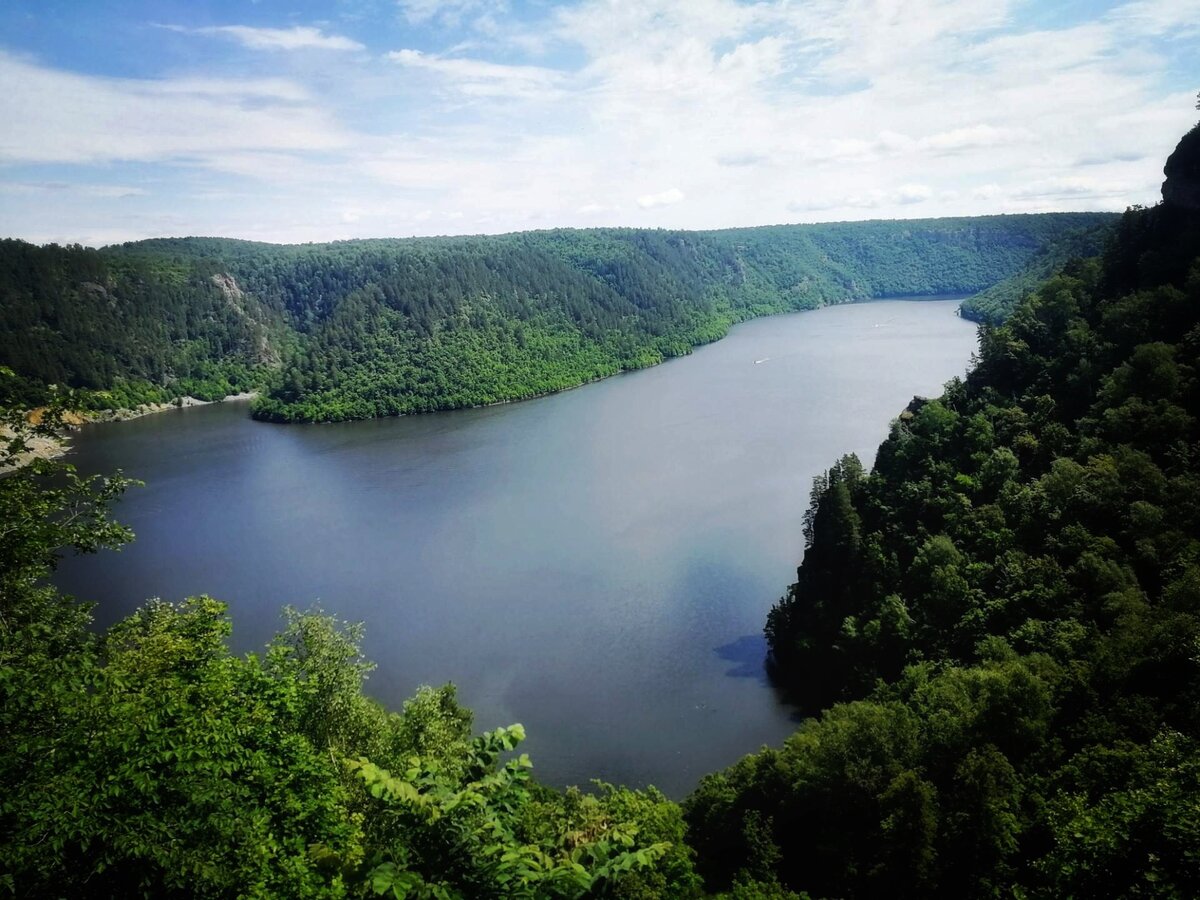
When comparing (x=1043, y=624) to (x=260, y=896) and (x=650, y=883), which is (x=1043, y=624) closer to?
(x=650, y=883)

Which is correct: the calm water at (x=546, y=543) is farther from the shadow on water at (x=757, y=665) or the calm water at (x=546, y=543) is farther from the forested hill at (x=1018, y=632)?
the forested hill at (x=1018, y=632)

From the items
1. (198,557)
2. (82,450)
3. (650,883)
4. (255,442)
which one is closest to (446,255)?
(255,442)

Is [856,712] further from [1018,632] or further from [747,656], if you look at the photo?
[747,656]

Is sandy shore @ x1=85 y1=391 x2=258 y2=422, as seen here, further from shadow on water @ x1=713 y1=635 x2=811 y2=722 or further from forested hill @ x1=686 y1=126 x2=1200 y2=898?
forested hill @ x1=686 y1=126 x2=1200 y2=898

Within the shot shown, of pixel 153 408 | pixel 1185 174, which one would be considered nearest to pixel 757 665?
pixel 1185 174

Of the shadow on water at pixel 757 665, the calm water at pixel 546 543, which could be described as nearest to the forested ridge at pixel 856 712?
the shadow on water at pixel 757 665

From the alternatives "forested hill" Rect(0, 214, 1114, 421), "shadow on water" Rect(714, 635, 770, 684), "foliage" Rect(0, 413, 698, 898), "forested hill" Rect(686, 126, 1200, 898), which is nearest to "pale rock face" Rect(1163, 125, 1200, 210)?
"forested hill" Rect(686, 126, 1200, 898)
